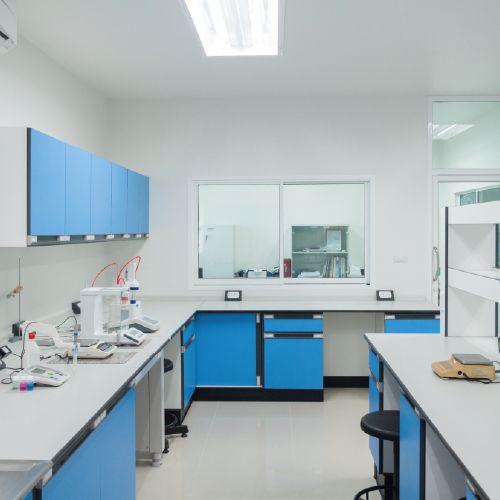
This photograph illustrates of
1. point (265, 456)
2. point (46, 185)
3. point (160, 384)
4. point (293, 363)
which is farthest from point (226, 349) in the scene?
point (46, 185)

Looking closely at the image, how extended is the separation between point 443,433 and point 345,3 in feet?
8.35

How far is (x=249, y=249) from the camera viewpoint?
231 inches

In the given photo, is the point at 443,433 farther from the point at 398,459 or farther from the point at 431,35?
the point at 431,35

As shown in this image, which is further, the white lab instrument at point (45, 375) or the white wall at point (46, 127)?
the white wall at point (46, 127)

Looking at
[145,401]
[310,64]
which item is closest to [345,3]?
[310,64]

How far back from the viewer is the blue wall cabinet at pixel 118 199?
4.16 metres

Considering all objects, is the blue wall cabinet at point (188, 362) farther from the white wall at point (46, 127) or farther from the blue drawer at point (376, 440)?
the blue drawer at point (376, 440)

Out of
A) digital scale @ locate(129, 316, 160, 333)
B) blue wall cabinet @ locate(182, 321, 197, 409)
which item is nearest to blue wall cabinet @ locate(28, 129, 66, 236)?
digital scale @ locate(129, 316, 160, 333)

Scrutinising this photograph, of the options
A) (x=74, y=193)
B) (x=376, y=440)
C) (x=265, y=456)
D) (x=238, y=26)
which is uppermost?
(x=238, y=26)

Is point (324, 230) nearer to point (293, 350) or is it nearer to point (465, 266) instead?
point (293, 350)

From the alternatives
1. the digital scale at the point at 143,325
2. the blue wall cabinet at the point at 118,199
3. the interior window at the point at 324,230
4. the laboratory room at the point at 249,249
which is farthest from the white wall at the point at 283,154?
the digital scale at the point at 143,325

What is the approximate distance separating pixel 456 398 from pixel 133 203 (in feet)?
11.2

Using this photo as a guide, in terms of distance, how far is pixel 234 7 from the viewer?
10.0ft

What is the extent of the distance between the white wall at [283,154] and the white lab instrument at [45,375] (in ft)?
9.59
